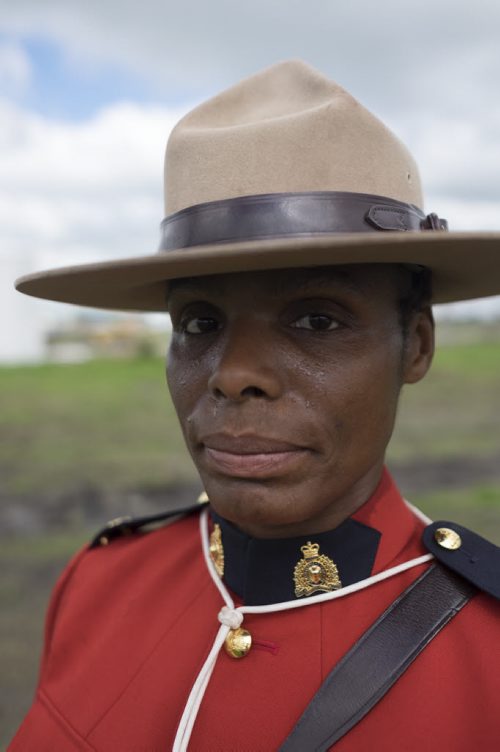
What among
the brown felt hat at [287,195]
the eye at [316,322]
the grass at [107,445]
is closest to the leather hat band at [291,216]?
the brown felt hat at [287,195]

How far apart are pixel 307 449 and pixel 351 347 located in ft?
0.72

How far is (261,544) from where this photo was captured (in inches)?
63.0

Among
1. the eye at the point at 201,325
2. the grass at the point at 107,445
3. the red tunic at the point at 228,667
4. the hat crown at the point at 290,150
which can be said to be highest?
the hat crown at the point at 290,150

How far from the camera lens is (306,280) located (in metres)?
1.43

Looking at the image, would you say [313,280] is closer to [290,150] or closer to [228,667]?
[290,150]

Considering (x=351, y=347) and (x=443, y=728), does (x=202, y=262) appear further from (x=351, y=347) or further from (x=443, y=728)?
(x=443, y=728)

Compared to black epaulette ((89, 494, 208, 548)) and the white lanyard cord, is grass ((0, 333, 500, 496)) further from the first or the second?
the white lanyard cord

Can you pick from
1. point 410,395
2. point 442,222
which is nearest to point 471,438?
point 410,395

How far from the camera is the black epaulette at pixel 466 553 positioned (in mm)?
1491

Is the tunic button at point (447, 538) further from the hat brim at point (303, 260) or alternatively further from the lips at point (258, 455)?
the hat brim at point (303, 260)

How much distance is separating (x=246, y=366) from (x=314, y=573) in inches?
19.2

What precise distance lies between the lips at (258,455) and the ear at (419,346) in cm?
39

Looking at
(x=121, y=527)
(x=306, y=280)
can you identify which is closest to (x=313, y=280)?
(x=306, y=280)

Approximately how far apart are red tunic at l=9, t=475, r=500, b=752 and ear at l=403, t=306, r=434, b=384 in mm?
270
